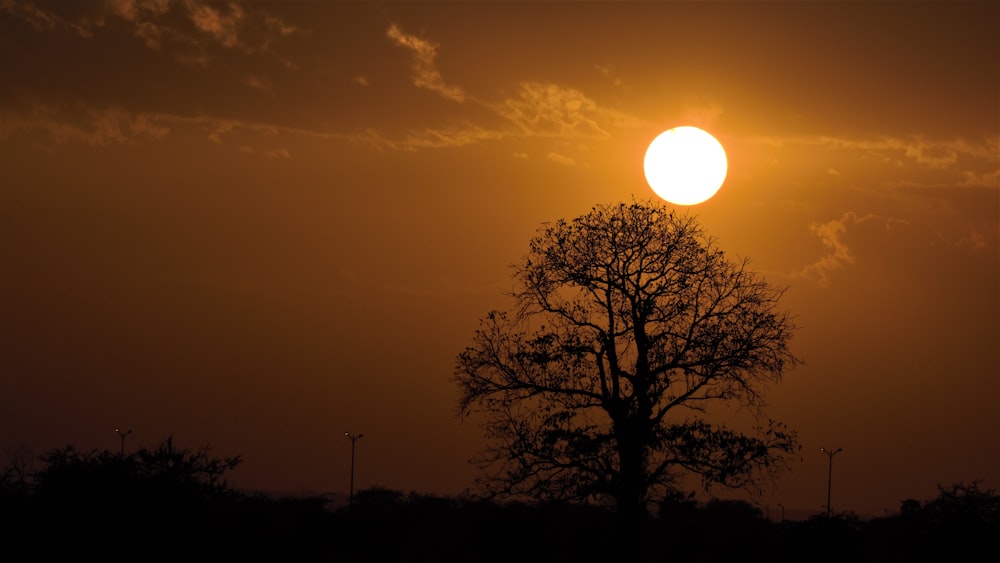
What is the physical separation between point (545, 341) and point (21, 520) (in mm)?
14278

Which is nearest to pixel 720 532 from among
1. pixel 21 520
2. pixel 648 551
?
pixel 648 551

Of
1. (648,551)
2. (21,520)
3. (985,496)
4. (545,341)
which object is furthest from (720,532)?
(21,520)

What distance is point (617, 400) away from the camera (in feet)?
103

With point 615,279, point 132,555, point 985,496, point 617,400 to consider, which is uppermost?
point 615,279

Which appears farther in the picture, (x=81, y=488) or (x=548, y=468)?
(x=548, y=468)

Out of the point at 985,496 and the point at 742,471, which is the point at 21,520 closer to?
the point at 742,471

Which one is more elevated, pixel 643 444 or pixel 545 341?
pixel 545 341

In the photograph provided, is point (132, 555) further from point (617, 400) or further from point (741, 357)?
point (741, 357)

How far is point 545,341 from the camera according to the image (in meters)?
31.3

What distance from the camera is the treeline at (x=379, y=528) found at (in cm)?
2684

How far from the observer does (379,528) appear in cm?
3784

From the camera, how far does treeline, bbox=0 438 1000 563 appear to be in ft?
88.1

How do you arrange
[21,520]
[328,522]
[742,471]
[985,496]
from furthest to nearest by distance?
1. [328,522]
2. [985,496]
3. [742,471]
4. [21,520]

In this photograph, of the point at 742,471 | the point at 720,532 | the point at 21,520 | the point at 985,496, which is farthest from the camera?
the point at 720,532
